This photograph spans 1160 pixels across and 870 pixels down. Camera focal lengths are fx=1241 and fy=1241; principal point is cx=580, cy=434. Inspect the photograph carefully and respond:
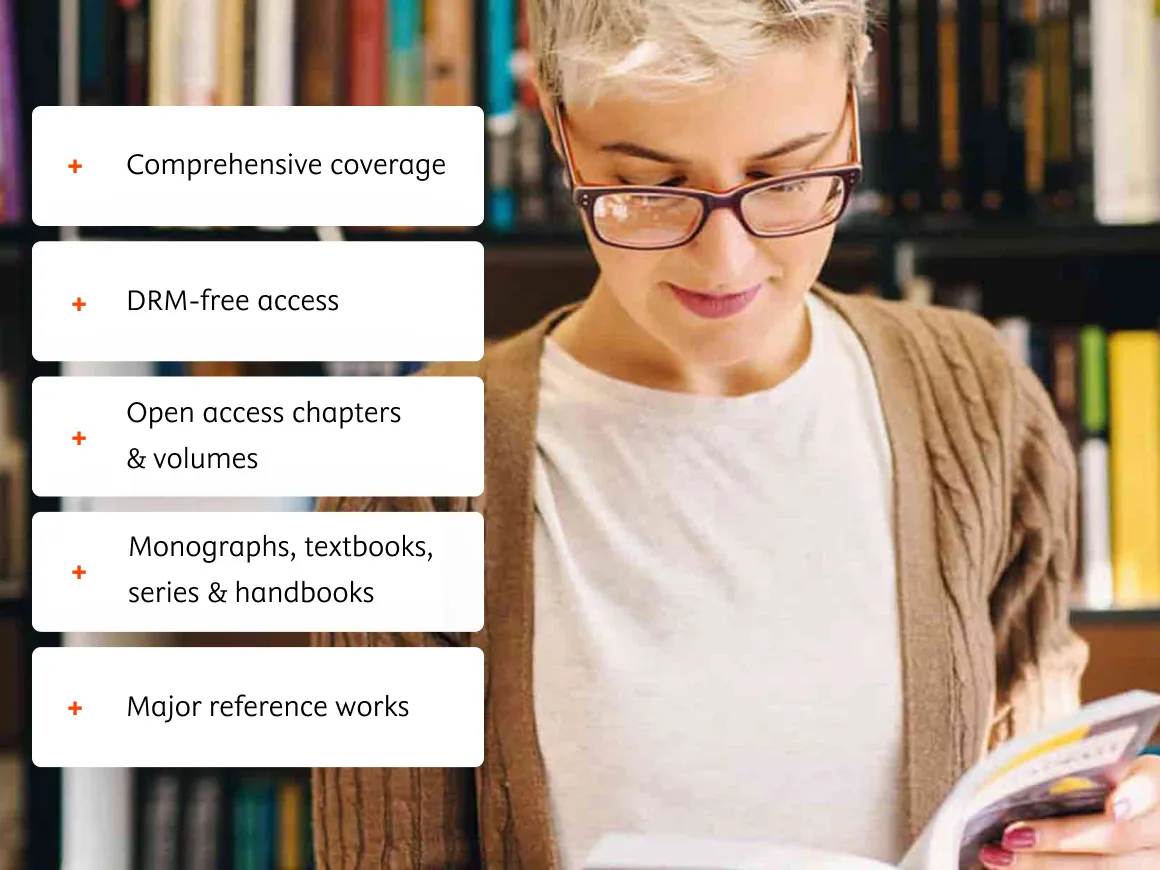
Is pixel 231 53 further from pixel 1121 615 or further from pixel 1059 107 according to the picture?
pixel 1121 615

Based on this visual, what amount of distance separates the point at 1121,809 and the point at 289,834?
840mm

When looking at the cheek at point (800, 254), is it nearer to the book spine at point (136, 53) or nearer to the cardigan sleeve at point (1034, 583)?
the cardigan sleeve at point (1034, 583)

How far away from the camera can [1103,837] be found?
2.04 ft

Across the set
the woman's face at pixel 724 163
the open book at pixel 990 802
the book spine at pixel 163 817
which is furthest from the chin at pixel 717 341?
the book spine at pixel 163 817

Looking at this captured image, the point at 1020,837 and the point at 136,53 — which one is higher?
the point at 136,53

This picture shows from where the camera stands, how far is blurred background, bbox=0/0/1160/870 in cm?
114

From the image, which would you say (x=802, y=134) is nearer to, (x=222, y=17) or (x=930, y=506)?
(x=930, y=506)

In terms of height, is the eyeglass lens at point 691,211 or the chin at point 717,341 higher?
the eyeglass lens at point 691,211

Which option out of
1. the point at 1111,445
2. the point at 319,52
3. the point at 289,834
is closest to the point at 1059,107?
the point at 1111,445

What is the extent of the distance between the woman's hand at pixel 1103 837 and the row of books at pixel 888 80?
0.65 meters

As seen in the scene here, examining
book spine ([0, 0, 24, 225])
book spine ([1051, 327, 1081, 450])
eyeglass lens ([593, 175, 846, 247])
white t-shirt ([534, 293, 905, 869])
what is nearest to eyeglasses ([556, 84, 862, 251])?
eyeglass lens ([593, 175, 846, 247])

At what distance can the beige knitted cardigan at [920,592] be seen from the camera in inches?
29.5

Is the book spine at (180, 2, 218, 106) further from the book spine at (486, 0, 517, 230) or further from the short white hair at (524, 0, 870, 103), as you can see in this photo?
the short white hair at (524, 0, 870, 103)

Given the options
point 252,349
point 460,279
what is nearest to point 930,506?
point 460,279
